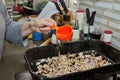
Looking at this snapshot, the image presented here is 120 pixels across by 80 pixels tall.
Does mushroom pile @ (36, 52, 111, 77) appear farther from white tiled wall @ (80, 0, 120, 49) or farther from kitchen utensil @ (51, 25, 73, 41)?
white tiled wall @ (80, 0, 120, 49)

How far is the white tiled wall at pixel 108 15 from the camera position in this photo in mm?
1237

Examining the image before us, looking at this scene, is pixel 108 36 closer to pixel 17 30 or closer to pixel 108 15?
pixel 108 15

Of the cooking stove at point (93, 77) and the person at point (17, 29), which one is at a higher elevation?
the person at point (17, 29)

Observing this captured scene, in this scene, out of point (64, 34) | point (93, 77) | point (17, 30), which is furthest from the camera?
point (17, 30)

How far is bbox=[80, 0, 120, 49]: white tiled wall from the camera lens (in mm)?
1237

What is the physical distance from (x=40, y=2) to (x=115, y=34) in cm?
104

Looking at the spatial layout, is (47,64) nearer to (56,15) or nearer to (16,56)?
(16,56)

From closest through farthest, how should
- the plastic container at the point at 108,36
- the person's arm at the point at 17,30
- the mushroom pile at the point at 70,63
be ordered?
the mushroom pile at the point at 70,63, the person's arm at the point at 17,30, the plastic container at the point at 108,36

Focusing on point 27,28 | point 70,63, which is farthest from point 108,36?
point 27,28

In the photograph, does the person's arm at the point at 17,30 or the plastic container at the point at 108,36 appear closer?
the person's arm at the point at 17,30

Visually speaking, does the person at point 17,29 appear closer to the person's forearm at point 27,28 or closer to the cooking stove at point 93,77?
Result: the person's forearm at point 27,28

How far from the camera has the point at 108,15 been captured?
1320 mm

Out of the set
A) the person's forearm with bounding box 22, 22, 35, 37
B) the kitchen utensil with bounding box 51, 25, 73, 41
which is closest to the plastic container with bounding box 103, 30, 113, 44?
the kitchen utensil with bounding box 51, 25, 73, 41

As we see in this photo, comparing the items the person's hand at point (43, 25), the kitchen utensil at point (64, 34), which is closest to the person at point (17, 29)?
the person's hand at point (43, 25)
